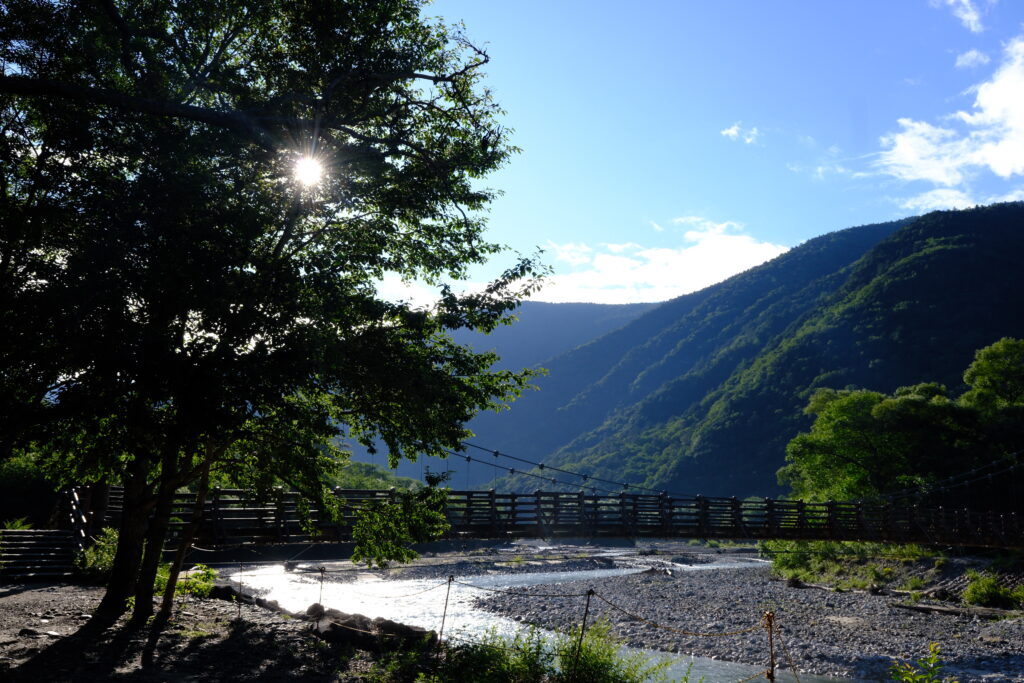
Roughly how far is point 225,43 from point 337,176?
214 cm

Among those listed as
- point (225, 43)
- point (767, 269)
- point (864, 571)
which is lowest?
point (864, 571)

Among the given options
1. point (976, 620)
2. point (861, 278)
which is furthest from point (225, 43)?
point (861, 278)

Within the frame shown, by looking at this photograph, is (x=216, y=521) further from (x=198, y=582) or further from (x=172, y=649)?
(x=172, y=649)

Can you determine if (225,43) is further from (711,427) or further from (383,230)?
(711,427)

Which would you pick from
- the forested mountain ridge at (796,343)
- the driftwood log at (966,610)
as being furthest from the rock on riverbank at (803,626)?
the forested mountain ridge at (796,343)

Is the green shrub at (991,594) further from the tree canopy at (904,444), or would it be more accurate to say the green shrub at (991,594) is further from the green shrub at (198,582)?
the green shrub at (198,582)

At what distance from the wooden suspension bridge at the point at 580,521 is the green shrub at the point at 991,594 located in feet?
4.83

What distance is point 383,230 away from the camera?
949 cm

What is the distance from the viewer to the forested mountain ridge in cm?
7894

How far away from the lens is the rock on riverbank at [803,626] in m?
15.5

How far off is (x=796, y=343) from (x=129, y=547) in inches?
4030

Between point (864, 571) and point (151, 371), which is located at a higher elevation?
point (151, 371)

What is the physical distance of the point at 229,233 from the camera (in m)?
7.02

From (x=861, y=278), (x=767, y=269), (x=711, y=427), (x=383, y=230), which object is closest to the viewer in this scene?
(x=383, y=230)
